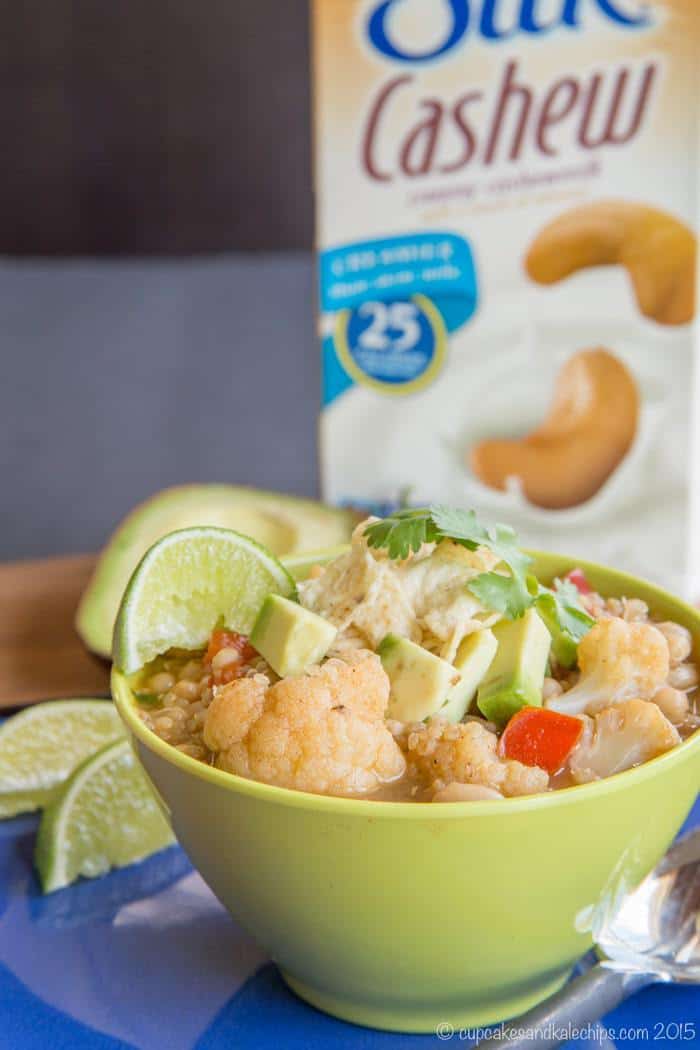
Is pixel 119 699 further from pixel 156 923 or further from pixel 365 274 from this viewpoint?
pixel 365 274

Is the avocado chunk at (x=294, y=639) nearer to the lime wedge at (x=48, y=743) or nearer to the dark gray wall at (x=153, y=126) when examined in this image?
the lime wedge at (x=48, y=743)

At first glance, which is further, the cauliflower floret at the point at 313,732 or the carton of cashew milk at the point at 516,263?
the carton of cashew milk at the point at 516,263

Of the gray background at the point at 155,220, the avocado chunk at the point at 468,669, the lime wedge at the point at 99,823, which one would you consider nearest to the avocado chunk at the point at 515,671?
the avocado chunk at the point at 468,669

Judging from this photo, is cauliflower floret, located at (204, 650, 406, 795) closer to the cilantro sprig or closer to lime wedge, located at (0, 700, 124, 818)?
the cilantro sprig

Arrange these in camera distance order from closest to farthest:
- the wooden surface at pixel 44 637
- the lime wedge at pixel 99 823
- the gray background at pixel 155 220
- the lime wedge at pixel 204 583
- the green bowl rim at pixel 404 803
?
the green bowl rim at pixel 404 803 < the lime wedge at pixel 204 583 < the lime wedge at pixel 99 823 < the wooden surface at pixel 44 637 < the gray background at pixel 155 220

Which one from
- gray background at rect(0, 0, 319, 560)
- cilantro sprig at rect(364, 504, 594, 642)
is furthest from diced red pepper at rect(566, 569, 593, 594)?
gray background at rect(0, 0, 319, 560)

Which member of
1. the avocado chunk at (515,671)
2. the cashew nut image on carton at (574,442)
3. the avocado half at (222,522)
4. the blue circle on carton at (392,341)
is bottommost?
the avocado half at (222,522)

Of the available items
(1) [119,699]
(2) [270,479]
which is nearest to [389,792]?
(1) [119,699]

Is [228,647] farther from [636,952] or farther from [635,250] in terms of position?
[635,250]

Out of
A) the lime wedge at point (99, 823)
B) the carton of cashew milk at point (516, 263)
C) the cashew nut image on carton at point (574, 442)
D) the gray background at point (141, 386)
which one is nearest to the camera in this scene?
the lime wedge at point (99, 823)
